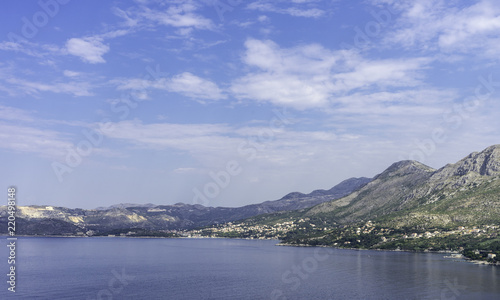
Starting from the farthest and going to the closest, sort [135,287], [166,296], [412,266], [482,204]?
1. [482,204]
2. [412,266]
3. [135,287]
4. [166,296]

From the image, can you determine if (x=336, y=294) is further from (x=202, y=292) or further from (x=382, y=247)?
(x=382, y=247)

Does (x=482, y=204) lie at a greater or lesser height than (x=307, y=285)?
greater

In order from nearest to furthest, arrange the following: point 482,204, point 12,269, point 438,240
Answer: point 12,269
point 438,240
point 482,204

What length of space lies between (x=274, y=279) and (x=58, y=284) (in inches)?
1960

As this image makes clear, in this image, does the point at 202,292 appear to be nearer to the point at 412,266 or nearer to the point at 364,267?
the point at 364,267

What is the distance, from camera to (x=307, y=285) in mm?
86625

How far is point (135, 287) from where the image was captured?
281 ft

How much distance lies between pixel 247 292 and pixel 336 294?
58.7 feet

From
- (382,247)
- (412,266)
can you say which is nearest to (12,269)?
(412,266)

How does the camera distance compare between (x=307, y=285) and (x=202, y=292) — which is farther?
(x=307, y=285)

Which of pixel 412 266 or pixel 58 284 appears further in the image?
pixel 412 266

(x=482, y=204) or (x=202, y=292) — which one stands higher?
(x=482, y=204)

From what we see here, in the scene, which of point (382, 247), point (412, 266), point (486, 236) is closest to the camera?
point (412, 266)

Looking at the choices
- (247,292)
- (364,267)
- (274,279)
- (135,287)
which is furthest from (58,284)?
(364,267)
